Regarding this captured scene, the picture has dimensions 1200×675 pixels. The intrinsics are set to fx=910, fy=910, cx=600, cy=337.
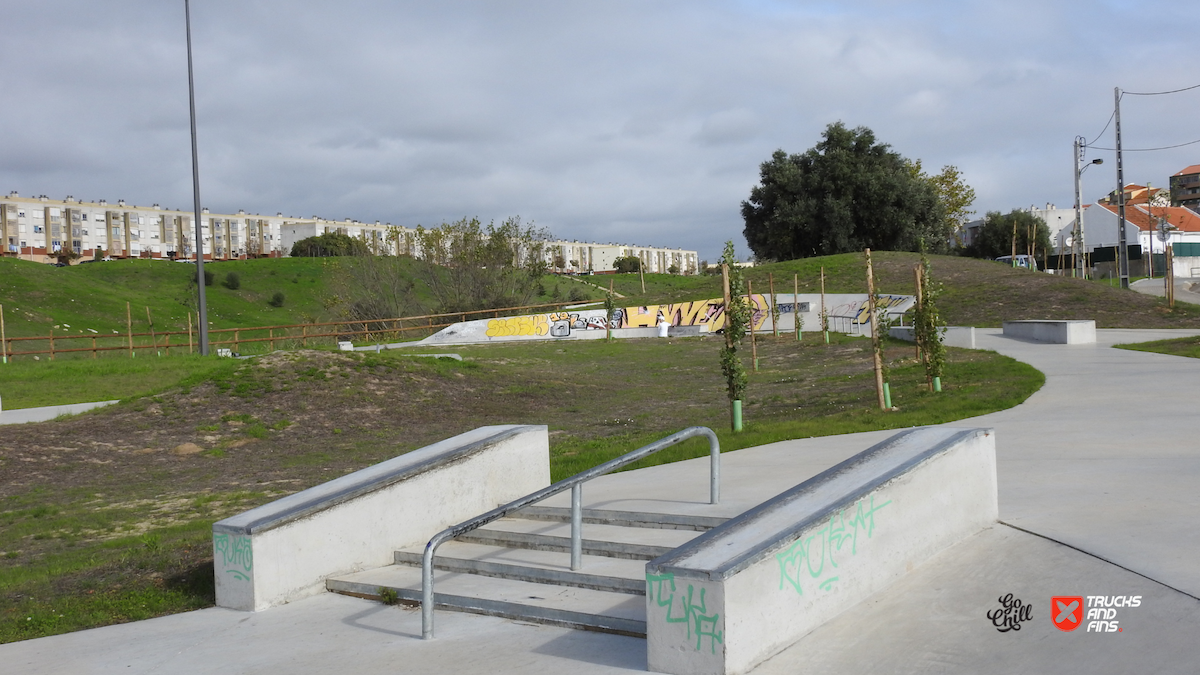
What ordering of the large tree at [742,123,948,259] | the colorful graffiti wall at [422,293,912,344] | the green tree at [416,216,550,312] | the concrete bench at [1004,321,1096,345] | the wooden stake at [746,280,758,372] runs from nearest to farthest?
the wooden stake at [746,280,758,372], the concrete bench at [1004,321,1096,345], the colorful graffiti wall at [422,293,912,344], the green tree at [416,216,550,312], the large tree at [742,123,948,259]

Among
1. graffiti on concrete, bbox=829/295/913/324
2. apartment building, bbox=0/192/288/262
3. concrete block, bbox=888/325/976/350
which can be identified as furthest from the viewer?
apartment building, bbox=0/192/288/262

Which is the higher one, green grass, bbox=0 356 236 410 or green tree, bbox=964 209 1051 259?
green tree, bbox=964 209 1051 259

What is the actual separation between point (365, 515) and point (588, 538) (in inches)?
70.8

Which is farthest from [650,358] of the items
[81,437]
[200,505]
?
[200,505]

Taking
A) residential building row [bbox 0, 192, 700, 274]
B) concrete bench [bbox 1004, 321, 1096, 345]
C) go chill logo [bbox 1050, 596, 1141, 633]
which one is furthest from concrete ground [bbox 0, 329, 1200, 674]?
residential building row [bbox 0, 192, 700, 274]

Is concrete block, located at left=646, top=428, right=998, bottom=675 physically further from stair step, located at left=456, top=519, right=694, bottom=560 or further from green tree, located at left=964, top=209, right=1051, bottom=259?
green tree, located at left=964, top=209, right=1051, bottom=259

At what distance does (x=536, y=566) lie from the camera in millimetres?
6473

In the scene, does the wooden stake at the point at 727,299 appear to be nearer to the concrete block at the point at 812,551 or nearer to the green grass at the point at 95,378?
the concrete block at the point at 812,551

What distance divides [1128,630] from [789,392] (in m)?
15.5

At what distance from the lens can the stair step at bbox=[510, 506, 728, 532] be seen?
675 cm

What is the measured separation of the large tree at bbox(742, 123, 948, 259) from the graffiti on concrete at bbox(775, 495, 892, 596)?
209 feet

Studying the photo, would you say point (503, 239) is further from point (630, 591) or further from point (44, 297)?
point (630, 591)

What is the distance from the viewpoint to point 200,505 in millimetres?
11586

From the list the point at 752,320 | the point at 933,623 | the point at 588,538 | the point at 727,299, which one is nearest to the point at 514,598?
the point at 588,538
